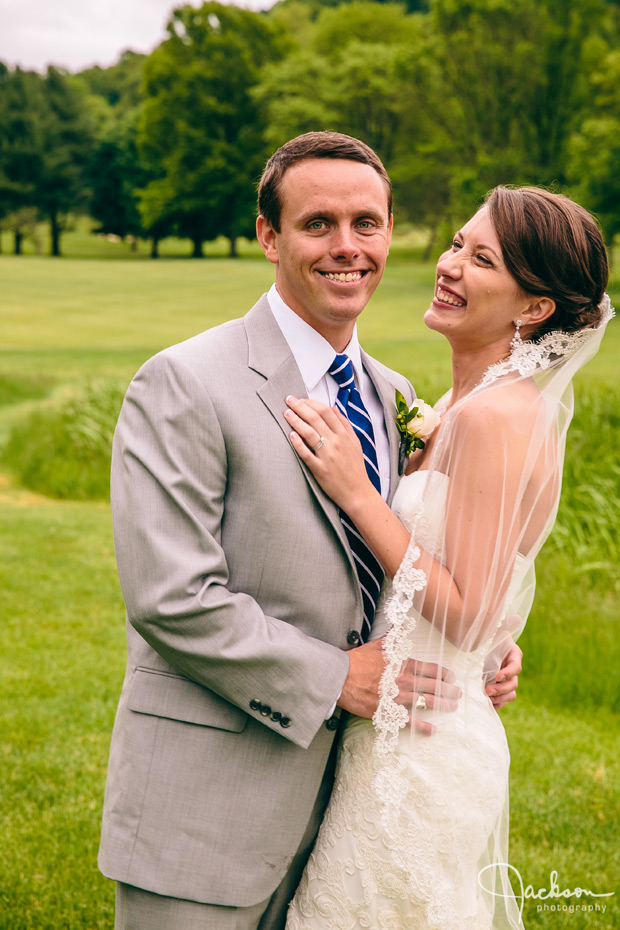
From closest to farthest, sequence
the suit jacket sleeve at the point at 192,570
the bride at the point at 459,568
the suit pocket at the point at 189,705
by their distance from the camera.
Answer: the suit jacket sleeve at the point at 192,570, the suit pocket at the point at 189,705, the bride at the point at 459,568

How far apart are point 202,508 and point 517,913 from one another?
1.72 metres

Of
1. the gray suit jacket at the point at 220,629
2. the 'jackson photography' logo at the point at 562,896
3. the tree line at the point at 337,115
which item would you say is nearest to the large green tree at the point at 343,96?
the tree line at the point at 337,115

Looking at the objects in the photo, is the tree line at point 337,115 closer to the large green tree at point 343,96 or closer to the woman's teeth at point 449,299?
the large green tree at point 343,96

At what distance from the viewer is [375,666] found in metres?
2.34

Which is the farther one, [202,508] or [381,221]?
[381,221]

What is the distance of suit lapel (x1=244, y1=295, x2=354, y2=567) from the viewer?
2270mm

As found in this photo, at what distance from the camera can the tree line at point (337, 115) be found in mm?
39156

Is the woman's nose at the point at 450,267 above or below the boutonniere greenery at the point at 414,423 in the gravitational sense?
above

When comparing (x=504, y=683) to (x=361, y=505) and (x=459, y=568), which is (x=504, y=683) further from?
Result: (x=361, y=505)

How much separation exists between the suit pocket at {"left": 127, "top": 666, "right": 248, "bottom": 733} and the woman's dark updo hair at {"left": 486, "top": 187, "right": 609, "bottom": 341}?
1.52m

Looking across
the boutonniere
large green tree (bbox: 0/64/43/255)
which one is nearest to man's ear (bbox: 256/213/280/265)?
the boutonniere

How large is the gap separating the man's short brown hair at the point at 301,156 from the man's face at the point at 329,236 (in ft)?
0.06

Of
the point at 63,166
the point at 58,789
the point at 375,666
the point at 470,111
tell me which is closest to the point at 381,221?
the point at 375,666

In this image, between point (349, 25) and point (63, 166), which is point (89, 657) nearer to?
point (63, 166)
